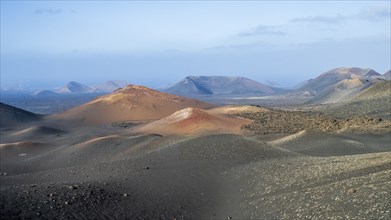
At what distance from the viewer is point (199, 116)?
2079 inches

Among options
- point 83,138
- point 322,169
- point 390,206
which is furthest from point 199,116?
point 390,206

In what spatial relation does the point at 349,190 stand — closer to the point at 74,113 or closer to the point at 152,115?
the point at 152,115

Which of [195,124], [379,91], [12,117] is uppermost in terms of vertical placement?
[12,117]

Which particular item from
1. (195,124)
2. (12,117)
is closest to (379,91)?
(195,124)

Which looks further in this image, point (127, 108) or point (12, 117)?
point (127, 108)

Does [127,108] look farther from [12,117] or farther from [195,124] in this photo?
[195,124]

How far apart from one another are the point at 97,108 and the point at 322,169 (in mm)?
59392

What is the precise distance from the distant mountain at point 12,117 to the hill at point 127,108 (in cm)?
379

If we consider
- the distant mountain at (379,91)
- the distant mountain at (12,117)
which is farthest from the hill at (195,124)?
the distant mountain at (12,117)

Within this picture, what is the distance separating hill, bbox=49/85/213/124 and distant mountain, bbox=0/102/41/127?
12.4 ft

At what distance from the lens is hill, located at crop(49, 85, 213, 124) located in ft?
248

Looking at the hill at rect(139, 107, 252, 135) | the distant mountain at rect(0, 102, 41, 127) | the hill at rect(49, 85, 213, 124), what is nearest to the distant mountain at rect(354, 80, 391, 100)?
the hill at rect(139, 107, 252, 135)

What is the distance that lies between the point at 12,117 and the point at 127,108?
16.5 m

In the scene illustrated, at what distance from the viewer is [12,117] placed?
7644 centimetres
